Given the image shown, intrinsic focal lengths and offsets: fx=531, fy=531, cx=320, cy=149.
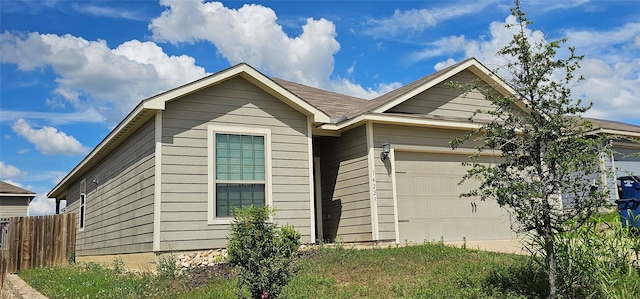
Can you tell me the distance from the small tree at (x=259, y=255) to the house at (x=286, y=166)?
3899mm

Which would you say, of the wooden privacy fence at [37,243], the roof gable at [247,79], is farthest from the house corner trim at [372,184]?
the wooden privacy fence at [37,243]

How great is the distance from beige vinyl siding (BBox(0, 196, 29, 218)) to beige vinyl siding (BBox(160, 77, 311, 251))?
64.2 ft

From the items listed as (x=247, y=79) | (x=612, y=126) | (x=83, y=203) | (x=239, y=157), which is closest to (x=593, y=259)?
(x=239, y=157)

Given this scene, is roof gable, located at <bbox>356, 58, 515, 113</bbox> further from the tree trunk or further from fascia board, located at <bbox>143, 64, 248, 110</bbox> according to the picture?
the tree trunk

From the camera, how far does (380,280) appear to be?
24.7 ft

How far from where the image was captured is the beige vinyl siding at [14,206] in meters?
25.3

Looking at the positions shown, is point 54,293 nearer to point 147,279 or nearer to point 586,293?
point 147,279

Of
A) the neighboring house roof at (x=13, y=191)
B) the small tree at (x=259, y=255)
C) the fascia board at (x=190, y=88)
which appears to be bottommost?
the small tree at (x=259, y=255)

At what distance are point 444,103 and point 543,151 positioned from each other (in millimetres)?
6853

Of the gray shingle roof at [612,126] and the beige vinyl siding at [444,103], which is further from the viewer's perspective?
the gray shingle roof at [612,126]

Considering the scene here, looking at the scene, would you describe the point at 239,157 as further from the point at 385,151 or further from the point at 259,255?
the point at 259,255

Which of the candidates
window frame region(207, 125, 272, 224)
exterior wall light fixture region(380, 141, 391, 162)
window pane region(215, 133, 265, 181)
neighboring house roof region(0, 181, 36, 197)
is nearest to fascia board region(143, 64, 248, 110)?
window frame region(207, 125, 272, 224)

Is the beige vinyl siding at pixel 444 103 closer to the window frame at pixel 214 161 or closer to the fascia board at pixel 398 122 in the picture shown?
the fascia board at pixel 398 122

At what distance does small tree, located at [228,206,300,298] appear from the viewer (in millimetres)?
6105
